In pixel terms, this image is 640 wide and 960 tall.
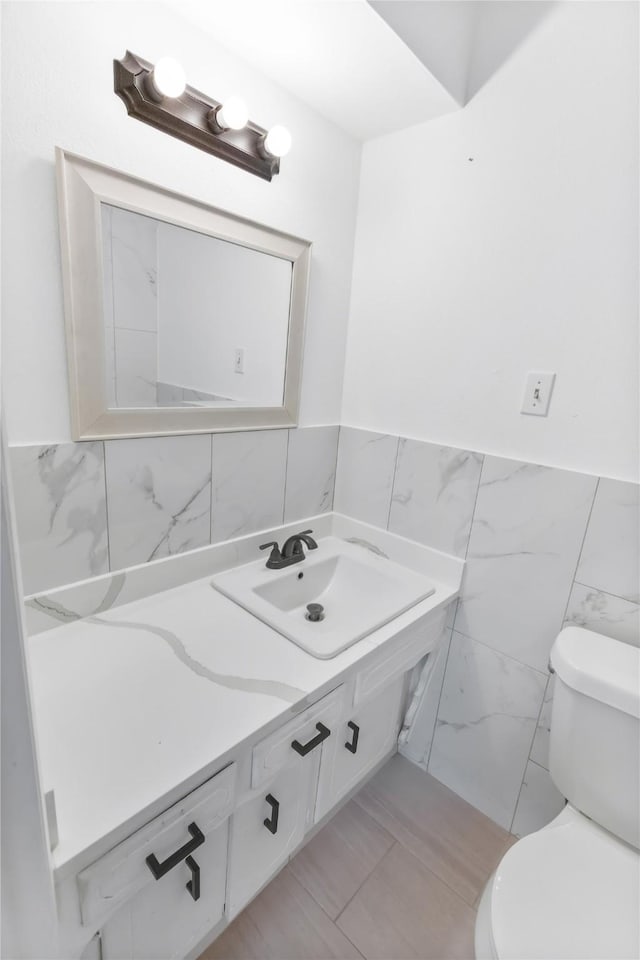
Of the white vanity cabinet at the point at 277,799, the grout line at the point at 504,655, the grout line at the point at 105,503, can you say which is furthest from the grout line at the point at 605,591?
the grout line at the point at 105,503

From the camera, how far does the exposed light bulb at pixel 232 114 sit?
97 centimetres

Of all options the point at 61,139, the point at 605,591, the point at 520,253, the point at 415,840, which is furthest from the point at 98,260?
the point at 415,840

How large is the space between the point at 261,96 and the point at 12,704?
1.36 meters

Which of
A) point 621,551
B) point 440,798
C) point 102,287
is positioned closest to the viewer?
point 102,287

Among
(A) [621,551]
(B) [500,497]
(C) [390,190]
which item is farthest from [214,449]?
(A) [621,551]

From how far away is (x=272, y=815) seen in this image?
0.98 meters

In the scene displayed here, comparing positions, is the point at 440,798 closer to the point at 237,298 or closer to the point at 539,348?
the point at 539,348

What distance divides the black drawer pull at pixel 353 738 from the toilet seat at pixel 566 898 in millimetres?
413

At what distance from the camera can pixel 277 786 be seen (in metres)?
1.00

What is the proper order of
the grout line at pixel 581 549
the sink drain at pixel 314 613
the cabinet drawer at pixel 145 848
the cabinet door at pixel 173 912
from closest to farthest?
the cabinet drawer at pixel 145 848 → the cabinet door at pixel 173 912 → the grout line at pixel 581 549 → the sink drain at pixel 314 613

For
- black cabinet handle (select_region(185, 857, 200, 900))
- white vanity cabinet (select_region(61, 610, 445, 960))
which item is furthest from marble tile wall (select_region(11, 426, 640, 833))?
black cabinet handle (select_region(185, 857, 200, 900))

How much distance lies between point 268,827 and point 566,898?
2.02 ft

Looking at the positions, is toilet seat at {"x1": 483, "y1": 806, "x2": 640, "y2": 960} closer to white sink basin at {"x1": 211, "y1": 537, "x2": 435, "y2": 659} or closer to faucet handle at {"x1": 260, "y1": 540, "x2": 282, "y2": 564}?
white sink basin at {"x1": 211, "y1": 537, "x2": 435, "y2": 659}

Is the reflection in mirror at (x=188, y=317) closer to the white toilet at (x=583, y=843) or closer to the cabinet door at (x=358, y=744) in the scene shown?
the cabinet door at (x=358, y=744)
